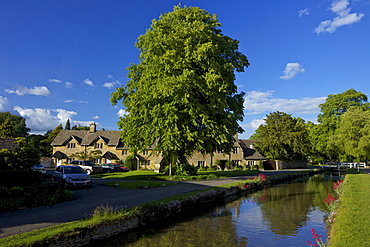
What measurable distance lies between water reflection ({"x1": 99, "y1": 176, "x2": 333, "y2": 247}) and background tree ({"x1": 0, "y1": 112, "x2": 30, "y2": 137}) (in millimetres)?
79581

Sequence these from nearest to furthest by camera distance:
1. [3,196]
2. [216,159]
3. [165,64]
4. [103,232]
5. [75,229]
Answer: [75,229]
[103,232]
[3,196]
[165,64]
[216,159]

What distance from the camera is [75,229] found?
8305 mm

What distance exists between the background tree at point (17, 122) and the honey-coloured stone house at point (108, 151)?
26.2 meters

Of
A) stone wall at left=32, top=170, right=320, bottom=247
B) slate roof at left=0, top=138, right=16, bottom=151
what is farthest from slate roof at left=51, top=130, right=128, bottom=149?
stone wall at left=32, top=170, right=320, bottom=247

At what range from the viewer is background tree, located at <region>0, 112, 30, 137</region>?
75875 mm

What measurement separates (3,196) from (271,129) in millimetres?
54180

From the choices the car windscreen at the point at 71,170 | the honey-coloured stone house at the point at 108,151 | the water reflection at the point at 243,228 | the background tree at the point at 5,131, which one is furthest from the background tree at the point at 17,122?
the water reflection at the point at 243,228

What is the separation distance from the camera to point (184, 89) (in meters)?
23.7

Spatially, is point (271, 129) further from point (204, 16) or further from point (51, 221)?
point (51, 221)

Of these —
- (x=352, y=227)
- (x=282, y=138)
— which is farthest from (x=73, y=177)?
(x=282, y=138)

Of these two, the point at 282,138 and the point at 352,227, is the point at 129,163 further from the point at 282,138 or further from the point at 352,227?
the point at 352,227

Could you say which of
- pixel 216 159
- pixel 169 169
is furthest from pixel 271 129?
pixel 169 169

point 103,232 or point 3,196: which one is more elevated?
point 3,196

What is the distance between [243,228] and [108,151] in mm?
48043
